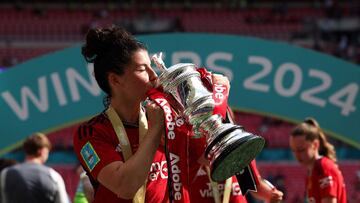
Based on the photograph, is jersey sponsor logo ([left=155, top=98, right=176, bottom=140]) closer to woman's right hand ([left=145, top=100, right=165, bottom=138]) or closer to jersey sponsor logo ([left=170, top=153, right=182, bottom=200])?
woman's right hand ([left=145, top=100, right=165, bottom=138])

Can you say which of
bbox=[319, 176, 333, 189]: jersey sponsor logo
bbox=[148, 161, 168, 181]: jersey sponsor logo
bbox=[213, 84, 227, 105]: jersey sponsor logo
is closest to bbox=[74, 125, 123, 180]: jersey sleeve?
bbox=[148, 161, 168, 181]: jersey sponsor logo

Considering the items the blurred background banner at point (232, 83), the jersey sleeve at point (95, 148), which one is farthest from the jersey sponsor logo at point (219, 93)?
the blurred background banner at point (232, 83)

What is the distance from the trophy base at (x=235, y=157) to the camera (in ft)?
7.99

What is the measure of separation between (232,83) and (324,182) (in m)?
2.10

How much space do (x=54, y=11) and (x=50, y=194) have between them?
26.4 m

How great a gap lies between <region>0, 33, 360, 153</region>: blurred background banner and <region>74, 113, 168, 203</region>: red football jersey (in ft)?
13.8

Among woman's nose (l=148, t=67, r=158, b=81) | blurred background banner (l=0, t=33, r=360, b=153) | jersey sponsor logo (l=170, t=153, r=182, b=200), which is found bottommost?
blurred background banner (l=0, t=33, r=360, b=153)

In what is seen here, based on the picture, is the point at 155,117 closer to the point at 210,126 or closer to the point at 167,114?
the point at 167,114

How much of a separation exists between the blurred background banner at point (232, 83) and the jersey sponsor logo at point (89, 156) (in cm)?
424

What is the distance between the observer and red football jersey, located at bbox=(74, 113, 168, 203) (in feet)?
9.21

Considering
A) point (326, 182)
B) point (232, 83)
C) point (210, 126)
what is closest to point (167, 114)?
point (210, 126)

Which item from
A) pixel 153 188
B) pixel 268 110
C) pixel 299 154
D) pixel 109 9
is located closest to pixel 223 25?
pixel 109 9

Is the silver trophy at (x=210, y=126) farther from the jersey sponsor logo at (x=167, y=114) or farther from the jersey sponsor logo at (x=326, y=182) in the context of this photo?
the jersey sponsor logo at (x=326, y=182)

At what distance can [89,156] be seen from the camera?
9.29 feet
